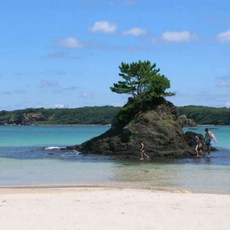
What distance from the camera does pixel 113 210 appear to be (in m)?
14.1

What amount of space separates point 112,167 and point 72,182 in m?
8.24

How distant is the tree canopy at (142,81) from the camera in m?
44.6

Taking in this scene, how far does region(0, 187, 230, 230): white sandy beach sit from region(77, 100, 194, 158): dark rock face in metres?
22.3

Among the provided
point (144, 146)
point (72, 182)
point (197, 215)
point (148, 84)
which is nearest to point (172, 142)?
point (144, 146)

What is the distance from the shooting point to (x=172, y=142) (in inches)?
1655

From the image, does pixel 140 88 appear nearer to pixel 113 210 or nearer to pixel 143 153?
pixel 143 153

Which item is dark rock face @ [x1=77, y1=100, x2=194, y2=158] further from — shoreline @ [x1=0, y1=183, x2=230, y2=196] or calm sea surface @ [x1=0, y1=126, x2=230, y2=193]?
shoreline @ [x1=0, y1=183, x2=230, y2=196]

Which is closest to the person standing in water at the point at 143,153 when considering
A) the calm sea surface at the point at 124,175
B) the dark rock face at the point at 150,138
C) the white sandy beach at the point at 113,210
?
the dark rock face at the point at 150,138

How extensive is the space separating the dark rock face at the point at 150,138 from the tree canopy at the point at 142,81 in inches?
63.2

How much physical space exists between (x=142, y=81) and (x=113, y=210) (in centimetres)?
3200

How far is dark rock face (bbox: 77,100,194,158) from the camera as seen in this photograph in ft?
134

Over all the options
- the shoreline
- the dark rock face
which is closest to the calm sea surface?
the shoreline

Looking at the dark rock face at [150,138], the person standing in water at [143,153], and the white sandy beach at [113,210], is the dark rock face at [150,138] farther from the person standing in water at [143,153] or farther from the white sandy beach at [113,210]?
the white sandy beach at [113,210]

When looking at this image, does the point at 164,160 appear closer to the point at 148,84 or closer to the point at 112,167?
the point at 112,167
